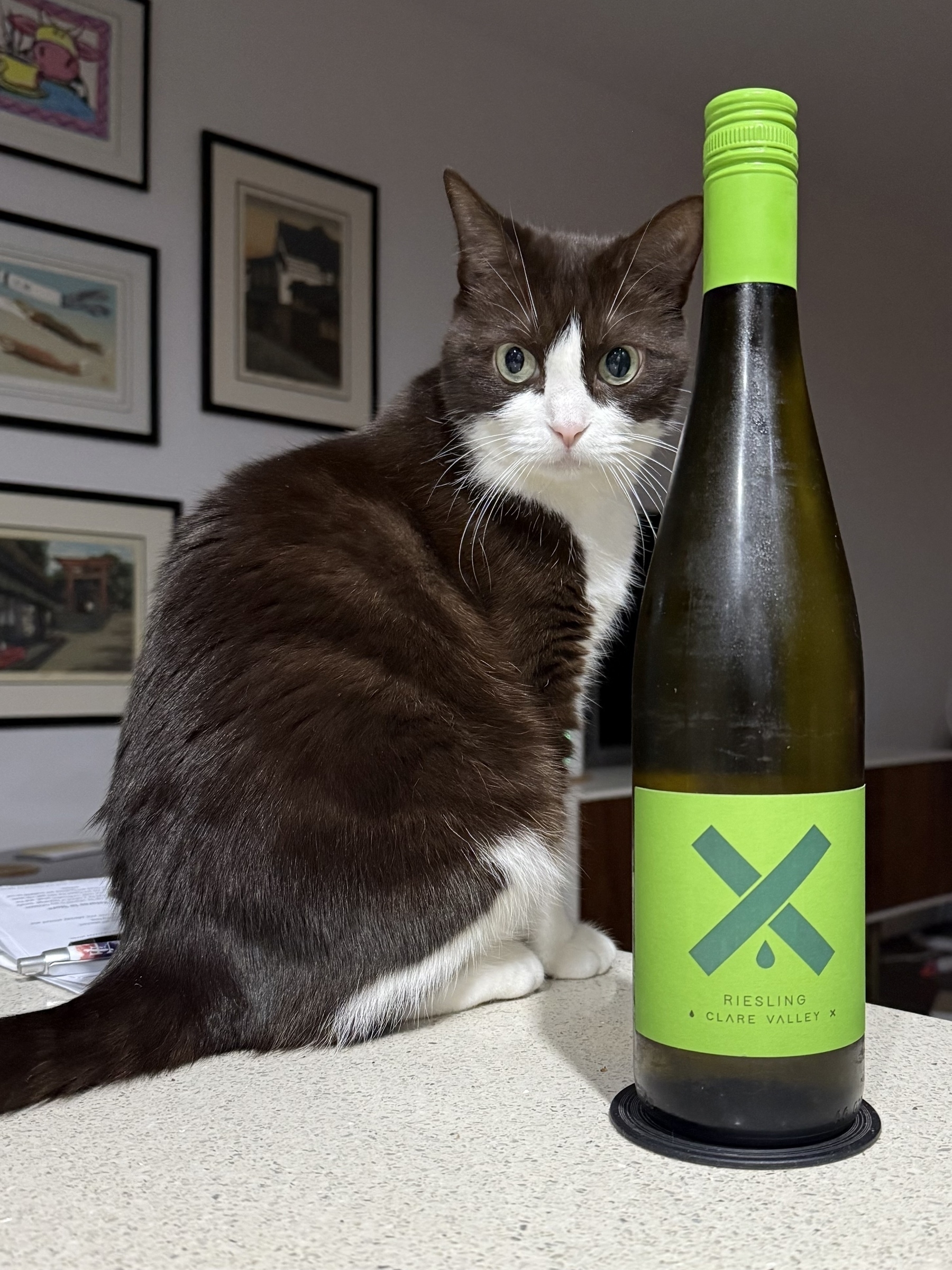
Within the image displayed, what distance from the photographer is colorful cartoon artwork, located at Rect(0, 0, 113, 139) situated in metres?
2.03

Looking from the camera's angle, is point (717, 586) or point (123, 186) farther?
point (123, 186)

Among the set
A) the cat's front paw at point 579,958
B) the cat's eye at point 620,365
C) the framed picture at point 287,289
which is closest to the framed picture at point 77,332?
the framed picture at point 287,289

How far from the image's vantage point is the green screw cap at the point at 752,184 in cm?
41

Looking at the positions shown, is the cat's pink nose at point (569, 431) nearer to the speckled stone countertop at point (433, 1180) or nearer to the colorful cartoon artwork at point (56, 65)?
the speckled stone countertop at point (433, 1180)

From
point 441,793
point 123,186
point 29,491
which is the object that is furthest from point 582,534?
point 123,186

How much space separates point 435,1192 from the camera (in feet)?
1.37

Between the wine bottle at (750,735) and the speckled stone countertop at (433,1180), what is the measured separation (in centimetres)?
4

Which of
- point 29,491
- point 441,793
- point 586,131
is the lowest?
point 441,793

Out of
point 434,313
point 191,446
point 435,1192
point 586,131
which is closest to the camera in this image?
point 435,1192

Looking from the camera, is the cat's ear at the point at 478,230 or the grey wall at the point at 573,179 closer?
the cat's ear at the point at 478,230

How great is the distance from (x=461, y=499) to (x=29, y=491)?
1.45 m

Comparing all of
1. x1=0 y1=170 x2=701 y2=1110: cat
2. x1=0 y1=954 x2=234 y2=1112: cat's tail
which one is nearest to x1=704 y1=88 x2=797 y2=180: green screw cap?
x1=0 y1=170 x2=701 y2=1110: cat

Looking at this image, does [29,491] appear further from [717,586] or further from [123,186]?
[717,586]

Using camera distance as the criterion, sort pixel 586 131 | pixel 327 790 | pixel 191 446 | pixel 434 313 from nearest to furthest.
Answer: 1. pixel 327 790
2. pixel 191 446
3. pixel 434 313
4. pixel 586 131
